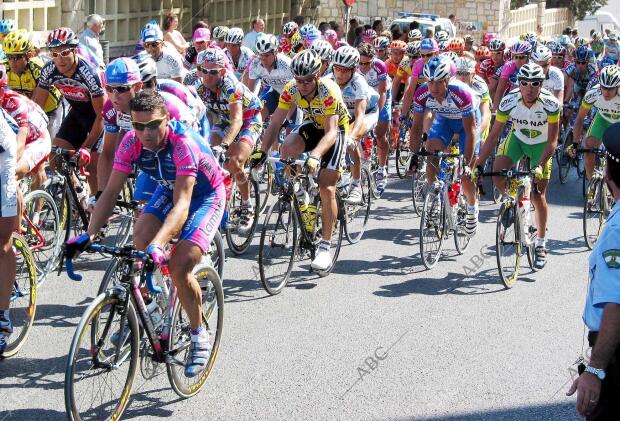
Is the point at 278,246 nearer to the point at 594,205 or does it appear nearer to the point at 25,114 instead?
the point at 25,114

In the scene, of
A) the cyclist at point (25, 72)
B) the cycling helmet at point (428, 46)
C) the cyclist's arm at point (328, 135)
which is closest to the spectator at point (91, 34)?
the cyclist at point (25, 72)

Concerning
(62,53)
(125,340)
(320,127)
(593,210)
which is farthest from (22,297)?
(593,210)

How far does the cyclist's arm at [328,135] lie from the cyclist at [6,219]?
2.92 m

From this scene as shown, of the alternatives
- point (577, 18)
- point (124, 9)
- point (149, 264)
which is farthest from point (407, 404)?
point (577, 18)

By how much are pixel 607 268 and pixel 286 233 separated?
535 centimetres

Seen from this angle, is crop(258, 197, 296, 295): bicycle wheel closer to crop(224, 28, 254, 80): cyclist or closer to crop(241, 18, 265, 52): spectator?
crop(224, 28, 254, 80): cyclist

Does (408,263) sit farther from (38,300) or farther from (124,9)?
(124,9)

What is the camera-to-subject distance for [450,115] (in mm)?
11062

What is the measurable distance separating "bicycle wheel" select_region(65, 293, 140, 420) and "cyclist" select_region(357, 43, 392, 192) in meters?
8.25

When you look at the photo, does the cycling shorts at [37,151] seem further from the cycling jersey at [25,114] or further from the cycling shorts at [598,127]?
the cycling shorts at [598,127]

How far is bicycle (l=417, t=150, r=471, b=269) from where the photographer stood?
1017cm

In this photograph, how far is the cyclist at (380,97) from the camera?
13.8 m

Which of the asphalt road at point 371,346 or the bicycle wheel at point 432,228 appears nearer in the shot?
the asphalt road at point 371,346

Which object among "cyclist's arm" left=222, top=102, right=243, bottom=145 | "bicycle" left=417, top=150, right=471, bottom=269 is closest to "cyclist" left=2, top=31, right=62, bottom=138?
"cyclist's arm" left=222, top=102, right=243, bottom=145
